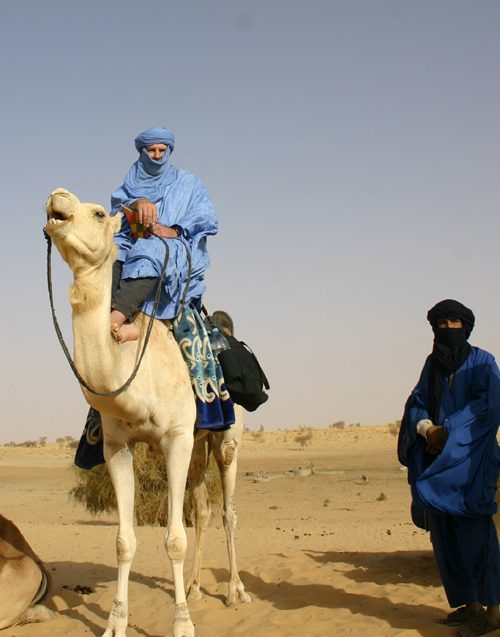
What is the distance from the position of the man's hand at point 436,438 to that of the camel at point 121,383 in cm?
187

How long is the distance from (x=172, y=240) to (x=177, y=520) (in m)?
2.34

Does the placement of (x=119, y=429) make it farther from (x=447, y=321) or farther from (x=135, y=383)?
(x=447, y=321)

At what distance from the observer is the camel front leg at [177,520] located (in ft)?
21.3

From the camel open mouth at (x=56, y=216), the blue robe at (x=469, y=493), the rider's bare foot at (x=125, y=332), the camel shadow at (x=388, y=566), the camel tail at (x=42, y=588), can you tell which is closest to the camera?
the camel open mouth at (x=56, y=216)

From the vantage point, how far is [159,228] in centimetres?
718

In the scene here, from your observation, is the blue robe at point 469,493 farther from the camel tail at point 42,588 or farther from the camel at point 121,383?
the camel tail at point 42,588

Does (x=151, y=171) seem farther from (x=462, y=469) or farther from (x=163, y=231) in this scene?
(x=462, y=469)

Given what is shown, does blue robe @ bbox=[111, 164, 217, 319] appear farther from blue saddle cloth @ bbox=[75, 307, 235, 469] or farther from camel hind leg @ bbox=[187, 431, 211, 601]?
Result: camel hind leg @ bbox=[187, 431, 211, 601]

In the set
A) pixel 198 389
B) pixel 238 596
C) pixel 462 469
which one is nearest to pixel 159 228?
pixel 198 389

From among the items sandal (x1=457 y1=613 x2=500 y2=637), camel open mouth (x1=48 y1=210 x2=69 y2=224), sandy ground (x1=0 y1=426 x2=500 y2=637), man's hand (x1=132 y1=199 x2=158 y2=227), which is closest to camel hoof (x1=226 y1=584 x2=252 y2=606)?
Result: sandy ground (x1=0 y1=426 x2=500 y2=637)

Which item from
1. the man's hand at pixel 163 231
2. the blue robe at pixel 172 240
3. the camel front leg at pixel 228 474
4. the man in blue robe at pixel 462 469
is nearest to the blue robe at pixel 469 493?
the man in blue robe at pixel 462 469

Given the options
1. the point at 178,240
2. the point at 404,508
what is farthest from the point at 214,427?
the point at 404,508

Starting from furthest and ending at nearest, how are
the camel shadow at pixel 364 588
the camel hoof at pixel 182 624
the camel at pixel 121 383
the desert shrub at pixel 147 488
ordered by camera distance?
1. the desert shrub at pixel 147 488
2. the camel shadow at pixel 364 588
3. the camel hoof at pixel 182 624
4. the camel at pixel 121 383

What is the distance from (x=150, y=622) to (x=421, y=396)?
3128 mm
